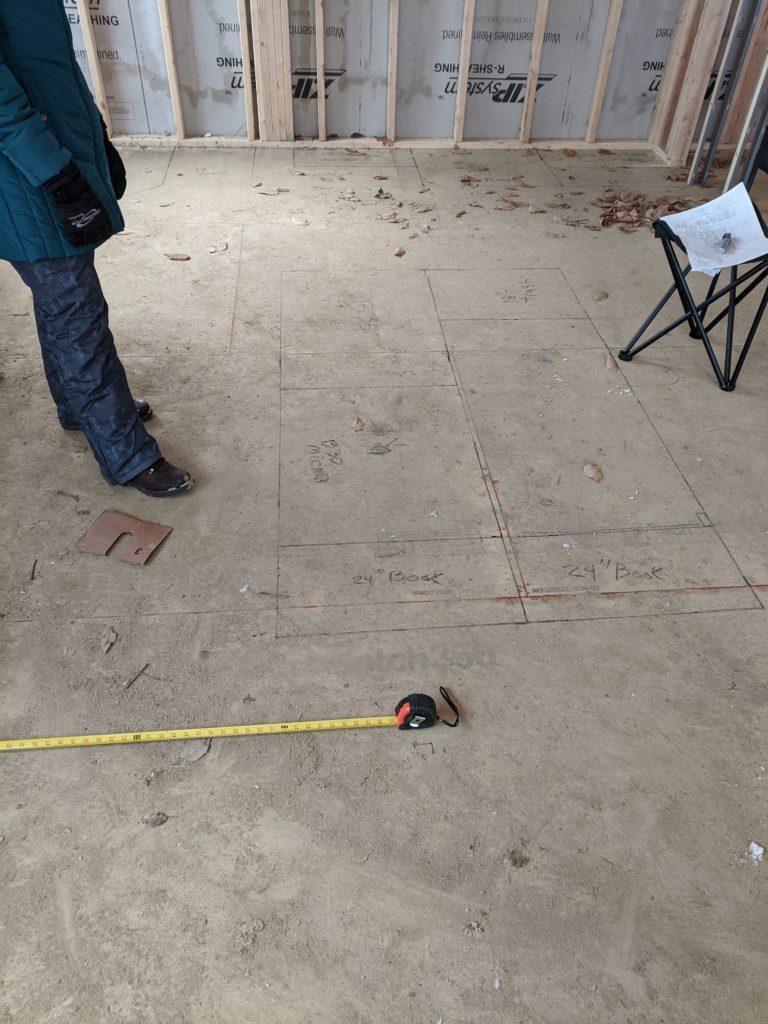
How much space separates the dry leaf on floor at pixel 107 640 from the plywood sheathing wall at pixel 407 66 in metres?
4.50

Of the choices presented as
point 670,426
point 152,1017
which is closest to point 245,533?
point 152,1017

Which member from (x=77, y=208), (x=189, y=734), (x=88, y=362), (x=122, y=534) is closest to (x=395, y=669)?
(x=189, y=734)

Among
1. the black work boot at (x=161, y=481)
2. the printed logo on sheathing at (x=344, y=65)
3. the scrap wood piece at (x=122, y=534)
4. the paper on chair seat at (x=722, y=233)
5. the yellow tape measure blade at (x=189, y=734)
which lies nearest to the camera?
the yellow tape measure blade at (x=189, y=734)

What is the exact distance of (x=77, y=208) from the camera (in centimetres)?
216

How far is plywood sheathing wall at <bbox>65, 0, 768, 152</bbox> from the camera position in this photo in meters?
5.08

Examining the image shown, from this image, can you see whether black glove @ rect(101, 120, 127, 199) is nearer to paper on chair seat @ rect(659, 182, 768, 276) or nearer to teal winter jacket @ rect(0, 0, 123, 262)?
teal winter jacket @ rect(0, 0, 123, 262)

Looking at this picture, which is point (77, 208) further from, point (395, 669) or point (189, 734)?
point (395, 669)

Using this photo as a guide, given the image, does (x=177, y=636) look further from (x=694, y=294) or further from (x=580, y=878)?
(x=694, y=294)

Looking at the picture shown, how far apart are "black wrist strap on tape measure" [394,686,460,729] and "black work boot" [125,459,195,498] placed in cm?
121

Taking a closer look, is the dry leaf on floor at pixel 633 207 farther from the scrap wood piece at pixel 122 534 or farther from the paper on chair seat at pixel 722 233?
the scrap wood piece at pixel 122 534

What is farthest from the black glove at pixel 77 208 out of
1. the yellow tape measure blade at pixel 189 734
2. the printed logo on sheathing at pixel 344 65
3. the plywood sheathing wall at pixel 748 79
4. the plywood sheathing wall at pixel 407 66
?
the plywood sheathing wall at pixel 748 79

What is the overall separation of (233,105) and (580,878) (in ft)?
18.3

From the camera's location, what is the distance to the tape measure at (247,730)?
2.03m

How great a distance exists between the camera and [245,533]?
2645 mm
